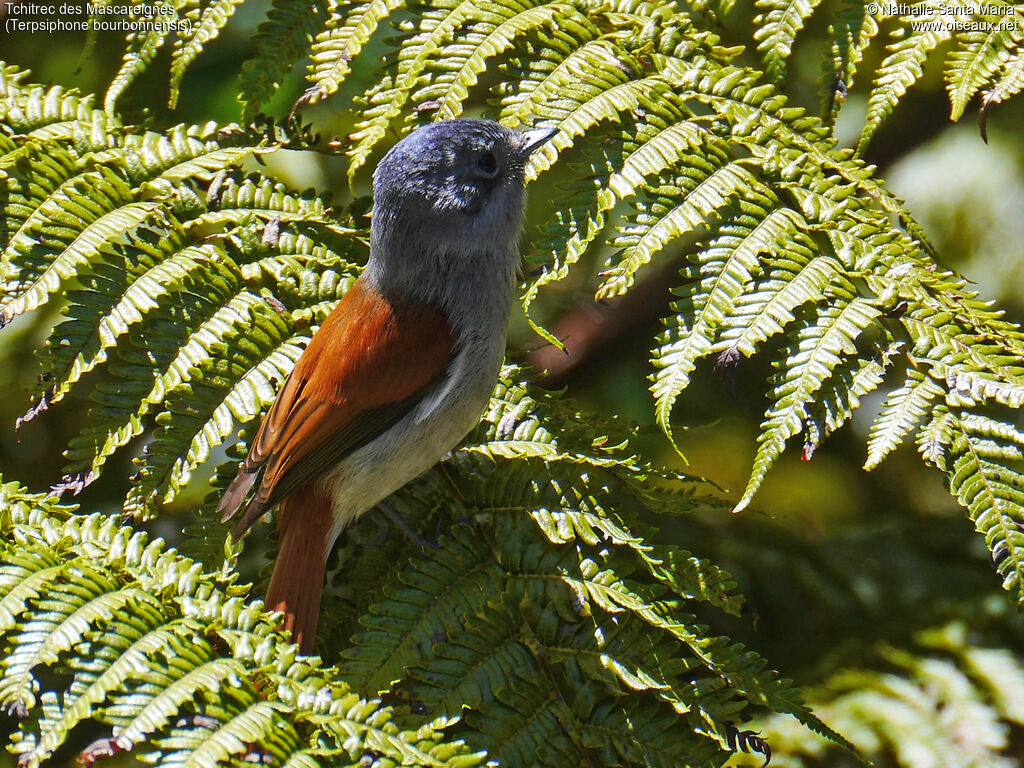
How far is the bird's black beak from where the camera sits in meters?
2.54

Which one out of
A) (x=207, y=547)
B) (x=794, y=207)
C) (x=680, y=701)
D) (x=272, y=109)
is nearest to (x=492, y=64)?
(x=272, y=109)

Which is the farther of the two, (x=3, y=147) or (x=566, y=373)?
(x=566, y=373)

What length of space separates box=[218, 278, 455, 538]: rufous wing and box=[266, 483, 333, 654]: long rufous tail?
2.7 inches

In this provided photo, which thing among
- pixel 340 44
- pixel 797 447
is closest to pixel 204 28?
pixel 340 44

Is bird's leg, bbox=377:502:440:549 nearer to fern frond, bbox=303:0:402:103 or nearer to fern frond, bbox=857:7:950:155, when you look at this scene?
fern frond, bbox=303:0:402:103

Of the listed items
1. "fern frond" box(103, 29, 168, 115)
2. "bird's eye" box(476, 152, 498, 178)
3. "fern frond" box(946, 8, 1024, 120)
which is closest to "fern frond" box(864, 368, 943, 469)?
"fern frond" box(946, 8, 1024, 120)

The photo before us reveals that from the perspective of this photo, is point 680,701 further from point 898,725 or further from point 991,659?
point 991,659

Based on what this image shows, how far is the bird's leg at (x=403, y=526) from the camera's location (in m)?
2.30

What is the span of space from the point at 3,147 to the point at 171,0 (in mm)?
630

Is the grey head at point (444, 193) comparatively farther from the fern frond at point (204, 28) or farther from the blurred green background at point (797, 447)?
the fern frond at point (204, 28)

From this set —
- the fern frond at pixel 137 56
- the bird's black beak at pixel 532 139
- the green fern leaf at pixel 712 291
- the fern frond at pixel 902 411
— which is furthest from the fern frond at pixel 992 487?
the fern frond at pixel 137 56

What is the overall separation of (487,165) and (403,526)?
1007 millimetres

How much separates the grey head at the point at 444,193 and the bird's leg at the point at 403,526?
2.00ft

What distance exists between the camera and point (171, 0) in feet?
9.09
